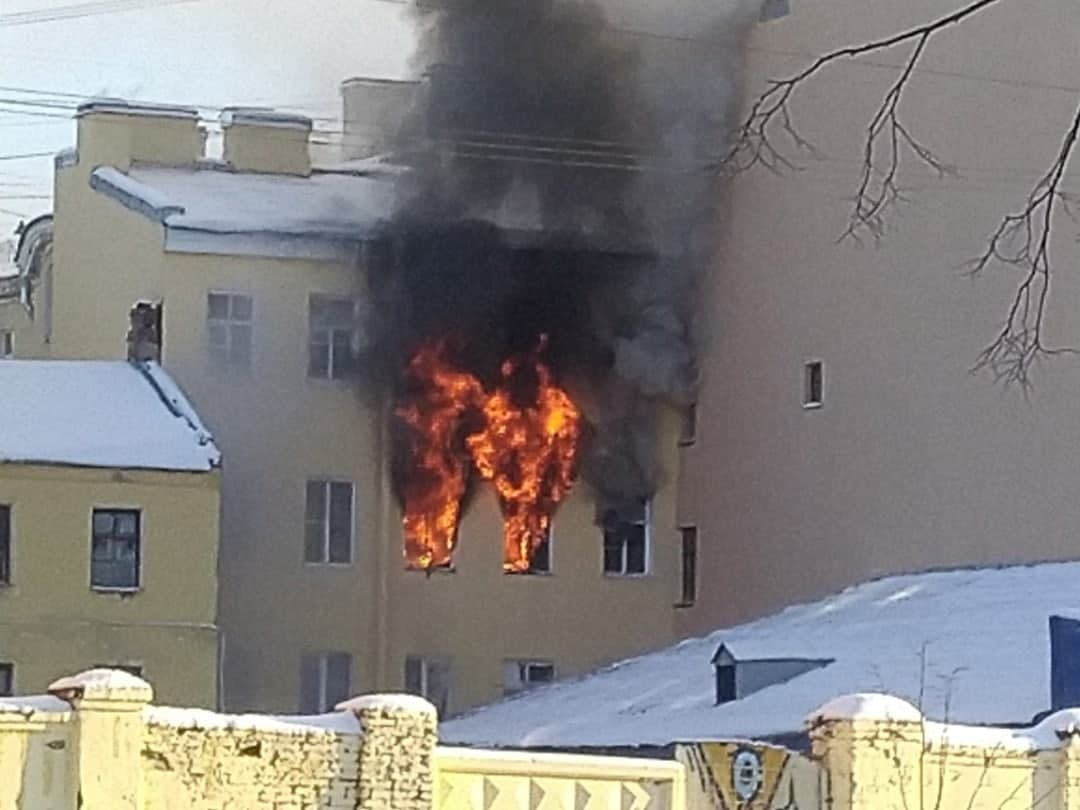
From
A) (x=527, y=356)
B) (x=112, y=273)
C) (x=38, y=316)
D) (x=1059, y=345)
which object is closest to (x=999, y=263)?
(x=1059, y=345)

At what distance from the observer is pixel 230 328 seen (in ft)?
150

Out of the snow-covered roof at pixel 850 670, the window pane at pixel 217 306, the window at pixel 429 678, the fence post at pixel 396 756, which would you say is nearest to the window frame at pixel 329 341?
the window pane at pixel 217 306

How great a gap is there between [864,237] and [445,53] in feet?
29.4

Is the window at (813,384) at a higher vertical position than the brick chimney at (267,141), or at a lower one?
lower

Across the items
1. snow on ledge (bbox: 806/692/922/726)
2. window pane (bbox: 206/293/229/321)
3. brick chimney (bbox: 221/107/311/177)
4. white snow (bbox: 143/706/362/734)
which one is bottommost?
white snow (bbox: 143/706/362/734)

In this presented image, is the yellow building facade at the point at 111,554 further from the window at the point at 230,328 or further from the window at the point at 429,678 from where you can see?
the window at the point at 429,678

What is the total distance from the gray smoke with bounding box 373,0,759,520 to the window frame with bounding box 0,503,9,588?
285 inches

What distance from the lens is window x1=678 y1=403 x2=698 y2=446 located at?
157ft

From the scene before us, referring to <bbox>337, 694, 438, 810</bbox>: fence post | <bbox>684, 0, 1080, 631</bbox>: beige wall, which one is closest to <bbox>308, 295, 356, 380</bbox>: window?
<bbox>684, 0, 1080, 631</bbox>: beige wall

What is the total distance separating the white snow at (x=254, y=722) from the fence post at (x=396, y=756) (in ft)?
0.50

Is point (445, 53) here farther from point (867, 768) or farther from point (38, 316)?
point (867, 768)

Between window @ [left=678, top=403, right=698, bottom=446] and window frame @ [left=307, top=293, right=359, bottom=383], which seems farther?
window @ [left=678, top=403, right=698, bottom=446]

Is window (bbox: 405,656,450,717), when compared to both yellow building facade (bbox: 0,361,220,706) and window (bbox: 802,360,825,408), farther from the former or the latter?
window (bbox: 802,360,825,408)

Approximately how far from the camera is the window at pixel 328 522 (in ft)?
151
